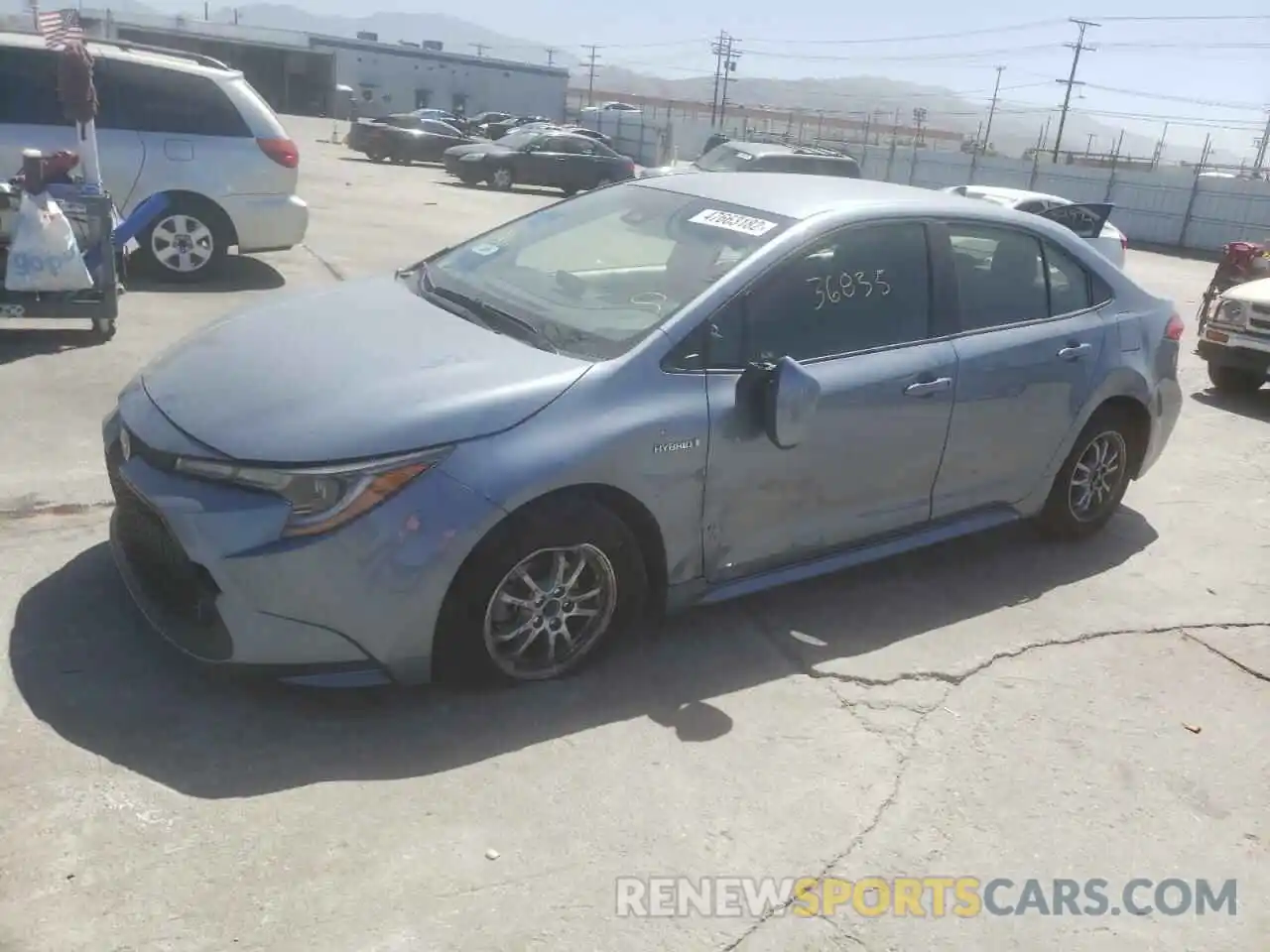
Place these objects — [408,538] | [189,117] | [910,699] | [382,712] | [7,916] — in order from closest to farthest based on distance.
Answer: [7,916] → [408,538] → [382,712] → [910,699] → [189,117]

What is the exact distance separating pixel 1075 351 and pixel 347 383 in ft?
10.2

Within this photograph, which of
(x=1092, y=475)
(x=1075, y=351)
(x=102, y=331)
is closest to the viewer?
(x=1075, y=351)

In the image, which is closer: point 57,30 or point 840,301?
point 840,301

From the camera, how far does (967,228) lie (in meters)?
4.43

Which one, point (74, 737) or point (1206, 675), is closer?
point (74, 737)

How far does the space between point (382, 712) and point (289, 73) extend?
65703 millimetres

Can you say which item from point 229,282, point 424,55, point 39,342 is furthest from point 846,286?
point 424,55

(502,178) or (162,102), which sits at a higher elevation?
(162,102)

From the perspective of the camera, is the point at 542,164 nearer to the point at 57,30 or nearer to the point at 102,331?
the point at 57,30

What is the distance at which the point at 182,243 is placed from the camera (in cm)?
898

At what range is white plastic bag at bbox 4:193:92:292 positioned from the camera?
21.3 feet

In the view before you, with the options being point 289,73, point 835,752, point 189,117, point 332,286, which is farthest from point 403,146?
point 289,73

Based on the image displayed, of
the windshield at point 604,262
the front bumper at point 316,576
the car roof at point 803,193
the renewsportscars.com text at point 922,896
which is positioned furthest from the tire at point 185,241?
the renewsportscars.com text at point 922,896

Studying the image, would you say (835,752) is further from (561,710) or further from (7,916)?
→ (7,916)
